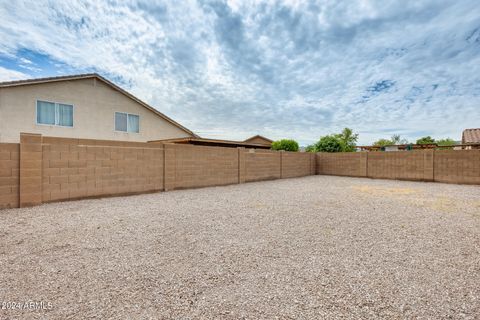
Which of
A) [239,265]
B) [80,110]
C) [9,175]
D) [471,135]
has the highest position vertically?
[80,110]

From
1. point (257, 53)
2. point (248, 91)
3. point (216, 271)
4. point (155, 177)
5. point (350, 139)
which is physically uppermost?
point (257, 53)

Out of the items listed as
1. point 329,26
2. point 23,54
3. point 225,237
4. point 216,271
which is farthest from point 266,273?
point 23,54

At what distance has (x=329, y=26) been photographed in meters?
10.1

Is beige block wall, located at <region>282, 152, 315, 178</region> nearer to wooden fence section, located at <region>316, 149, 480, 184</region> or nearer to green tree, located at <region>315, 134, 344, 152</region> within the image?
wooden fence section, located at <region>316, 149, 480, 184</region>

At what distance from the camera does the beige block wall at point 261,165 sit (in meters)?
11.5

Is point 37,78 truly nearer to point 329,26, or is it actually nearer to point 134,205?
point 134,205

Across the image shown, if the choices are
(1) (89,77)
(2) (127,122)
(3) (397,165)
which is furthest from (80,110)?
(3) (397,165)

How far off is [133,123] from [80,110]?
2710 mm

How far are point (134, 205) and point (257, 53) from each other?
10.3 m

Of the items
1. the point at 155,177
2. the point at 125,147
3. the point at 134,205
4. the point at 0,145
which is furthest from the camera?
the point at 155,177

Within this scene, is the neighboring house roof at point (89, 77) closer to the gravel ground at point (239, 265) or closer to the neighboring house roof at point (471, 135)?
the gravel ground at point (239, 265)

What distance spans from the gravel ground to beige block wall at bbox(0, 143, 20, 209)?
37 centimetres

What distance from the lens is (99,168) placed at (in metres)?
6.55

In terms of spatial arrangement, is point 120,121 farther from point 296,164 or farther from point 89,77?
point 296,164
